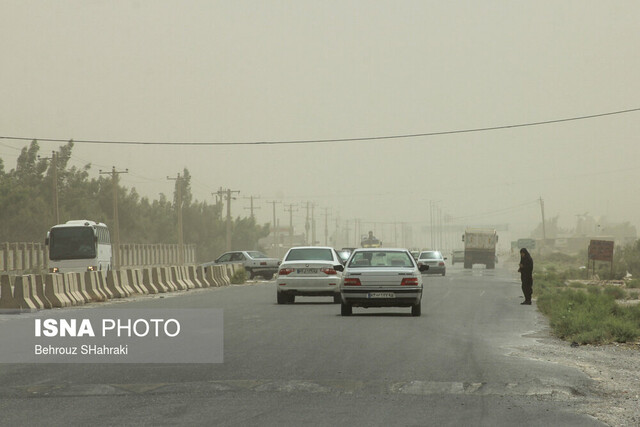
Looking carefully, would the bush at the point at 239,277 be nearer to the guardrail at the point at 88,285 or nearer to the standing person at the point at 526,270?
the guardrail at the point at 88,285

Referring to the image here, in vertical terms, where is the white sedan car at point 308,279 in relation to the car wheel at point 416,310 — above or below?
above

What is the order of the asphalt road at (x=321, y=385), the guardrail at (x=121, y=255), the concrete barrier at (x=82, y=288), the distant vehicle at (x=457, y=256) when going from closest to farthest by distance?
the asphalt road at (x=321, y=385) < the concrete barrier at (x=82, y=288) < the guardrail at (x=121, y=255) < the distant vehicle at (x=457, y=256)

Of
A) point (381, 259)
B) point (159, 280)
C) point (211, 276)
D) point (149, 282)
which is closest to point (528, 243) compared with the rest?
point (211, 276)

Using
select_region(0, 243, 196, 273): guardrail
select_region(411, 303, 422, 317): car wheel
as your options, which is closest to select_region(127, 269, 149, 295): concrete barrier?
select_region(411, 303, 422, 317): car wheel

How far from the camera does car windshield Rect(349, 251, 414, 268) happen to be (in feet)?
77.5

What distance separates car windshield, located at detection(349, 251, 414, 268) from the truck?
190ft

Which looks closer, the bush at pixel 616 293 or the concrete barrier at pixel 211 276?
the bush at pixel 616 293

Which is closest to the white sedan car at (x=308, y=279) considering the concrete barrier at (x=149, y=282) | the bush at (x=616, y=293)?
the concrete barrier at (x=149, y=282)

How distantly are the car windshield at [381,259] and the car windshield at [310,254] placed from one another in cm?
518

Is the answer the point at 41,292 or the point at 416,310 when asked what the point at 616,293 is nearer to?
the point at 416,310

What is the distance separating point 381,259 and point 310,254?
6.18 meters

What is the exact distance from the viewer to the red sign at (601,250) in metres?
52.0

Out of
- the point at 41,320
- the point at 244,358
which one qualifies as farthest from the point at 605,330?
the point at 41,320

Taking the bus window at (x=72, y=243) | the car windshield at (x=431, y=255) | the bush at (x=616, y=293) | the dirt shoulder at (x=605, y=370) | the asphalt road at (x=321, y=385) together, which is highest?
the bus window at (x=72, y=243)
